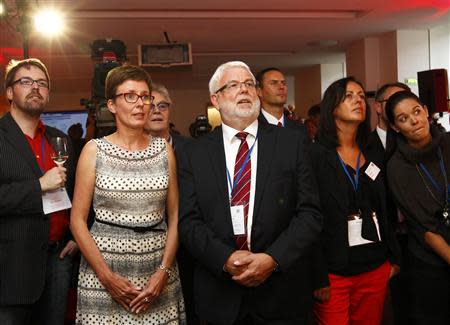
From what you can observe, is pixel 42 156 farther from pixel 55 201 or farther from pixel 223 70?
pixel 223 70

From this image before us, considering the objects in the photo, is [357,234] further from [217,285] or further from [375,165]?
[217,285]

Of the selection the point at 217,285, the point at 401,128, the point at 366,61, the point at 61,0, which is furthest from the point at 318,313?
the point at 366,61

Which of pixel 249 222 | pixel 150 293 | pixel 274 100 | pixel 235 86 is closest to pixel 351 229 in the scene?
pixel 249 222

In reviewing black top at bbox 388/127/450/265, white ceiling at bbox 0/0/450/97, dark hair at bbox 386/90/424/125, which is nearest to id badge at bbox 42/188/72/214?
black top at bbox 388/127/450/265

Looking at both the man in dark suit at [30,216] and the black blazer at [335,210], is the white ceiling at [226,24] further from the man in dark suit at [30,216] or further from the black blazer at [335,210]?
the black blazer at [335,210]

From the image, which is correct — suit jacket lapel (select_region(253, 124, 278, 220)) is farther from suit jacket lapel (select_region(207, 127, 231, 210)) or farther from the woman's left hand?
the woman's left hand

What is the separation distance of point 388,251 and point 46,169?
5.93 feet

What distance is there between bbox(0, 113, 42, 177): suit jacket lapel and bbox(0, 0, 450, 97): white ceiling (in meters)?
3.35

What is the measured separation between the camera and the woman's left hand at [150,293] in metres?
2.03

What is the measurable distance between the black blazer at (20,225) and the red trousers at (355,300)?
1.41 metres

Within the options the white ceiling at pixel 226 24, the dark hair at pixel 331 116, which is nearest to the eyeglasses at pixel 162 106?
the dark hair at pixel 331 116

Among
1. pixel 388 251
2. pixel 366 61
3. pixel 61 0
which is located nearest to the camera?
pixel 388 251

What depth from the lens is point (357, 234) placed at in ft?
7.89

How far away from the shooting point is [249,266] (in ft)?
6.05
